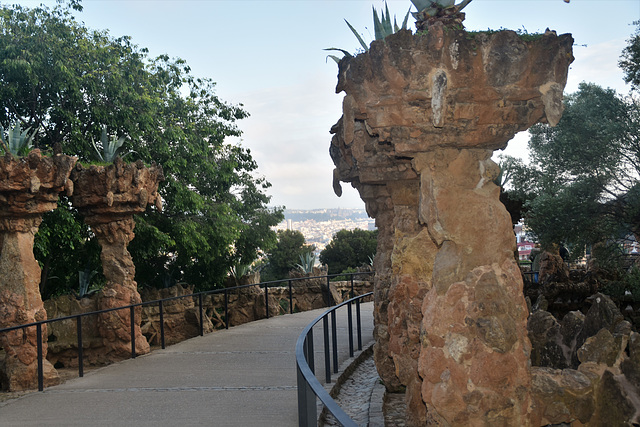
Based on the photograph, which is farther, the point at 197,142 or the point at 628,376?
the point at 197,142

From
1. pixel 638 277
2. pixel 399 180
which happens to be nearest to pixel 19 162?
pixel 399 180

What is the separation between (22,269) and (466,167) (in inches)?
288

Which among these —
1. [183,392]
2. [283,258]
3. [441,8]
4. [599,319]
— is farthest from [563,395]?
[283,258]

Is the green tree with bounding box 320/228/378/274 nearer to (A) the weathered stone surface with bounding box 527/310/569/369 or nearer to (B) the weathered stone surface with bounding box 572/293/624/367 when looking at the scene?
(A) the weathered stone surface with bounding box 527/310/569/369

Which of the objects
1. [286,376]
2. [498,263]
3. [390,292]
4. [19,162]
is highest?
[19,162]

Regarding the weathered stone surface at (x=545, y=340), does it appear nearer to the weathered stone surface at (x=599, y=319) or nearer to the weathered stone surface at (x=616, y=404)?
the weathered stone surface at (x=599, y=319)

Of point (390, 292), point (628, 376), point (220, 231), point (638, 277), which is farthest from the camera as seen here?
point (220, 231)

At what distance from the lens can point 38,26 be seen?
647 inches

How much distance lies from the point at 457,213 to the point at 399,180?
2375mm

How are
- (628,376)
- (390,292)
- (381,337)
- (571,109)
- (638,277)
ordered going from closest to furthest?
(628,376)
(390,292)
(381,337)
(638,277)
(571,109)

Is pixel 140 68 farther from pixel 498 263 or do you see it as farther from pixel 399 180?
pixel 498 263

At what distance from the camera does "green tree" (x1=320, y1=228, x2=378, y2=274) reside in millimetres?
39487

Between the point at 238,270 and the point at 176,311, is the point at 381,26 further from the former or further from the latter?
the point at 238,270

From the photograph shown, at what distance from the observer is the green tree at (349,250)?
39.5 metres
